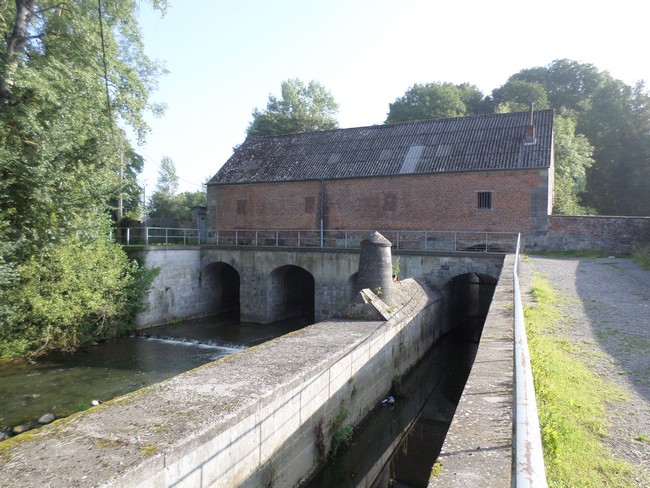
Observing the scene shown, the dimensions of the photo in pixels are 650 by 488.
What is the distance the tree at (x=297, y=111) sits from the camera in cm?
3875

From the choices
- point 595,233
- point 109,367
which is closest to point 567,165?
point 595,233

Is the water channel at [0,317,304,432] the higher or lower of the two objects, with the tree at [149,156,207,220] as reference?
lower

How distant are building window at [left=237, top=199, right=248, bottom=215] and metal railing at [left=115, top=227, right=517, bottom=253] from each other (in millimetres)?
1110

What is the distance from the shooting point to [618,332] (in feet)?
19.8

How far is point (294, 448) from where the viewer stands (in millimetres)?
5668

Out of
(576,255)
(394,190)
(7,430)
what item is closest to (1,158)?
(7,430)

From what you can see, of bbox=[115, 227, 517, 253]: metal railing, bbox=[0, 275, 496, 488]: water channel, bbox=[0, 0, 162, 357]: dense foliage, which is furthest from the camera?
bbox=[115, 227, 517, 253]: metal railing

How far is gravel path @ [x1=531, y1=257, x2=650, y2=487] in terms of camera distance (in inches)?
128

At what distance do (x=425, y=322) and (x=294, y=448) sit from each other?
312 inches

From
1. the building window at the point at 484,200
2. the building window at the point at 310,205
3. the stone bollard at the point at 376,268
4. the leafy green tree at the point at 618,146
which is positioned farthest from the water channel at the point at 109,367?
the leafy green tree at the point at 618,146

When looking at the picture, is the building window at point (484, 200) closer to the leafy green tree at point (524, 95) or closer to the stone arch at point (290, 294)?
the stone arch at point (290, 294)

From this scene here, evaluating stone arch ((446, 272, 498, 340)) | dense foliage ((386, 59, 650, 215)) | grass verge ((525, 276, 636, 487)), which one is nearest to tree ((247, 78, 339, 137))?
dense foliage ((386, 59, 650, 215))

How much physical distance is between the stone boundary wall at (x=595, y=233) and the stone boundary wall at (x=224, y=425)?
39.9ft

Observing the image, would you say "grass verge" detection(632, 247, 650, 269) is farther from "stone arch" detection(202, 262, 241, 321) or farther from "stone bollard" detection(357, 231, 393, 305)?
"stone arch" detection(202, 262, 241, 321)
